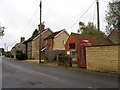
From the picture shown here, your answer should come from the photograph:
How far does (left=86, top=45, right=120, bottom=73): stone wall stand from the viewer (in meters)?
14.9

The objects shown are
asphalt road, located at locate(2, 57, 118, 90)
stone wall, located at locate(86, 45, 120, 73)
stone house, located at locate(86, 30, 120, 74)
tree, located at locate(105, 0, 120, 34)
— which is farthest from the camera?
tree, located at locate(105, 0, 120, 34)

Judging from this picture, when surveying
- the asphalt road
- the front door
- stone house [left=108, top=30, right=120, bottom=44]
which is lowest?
the asphalt road

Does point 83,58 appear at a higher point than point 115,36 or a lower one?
lower

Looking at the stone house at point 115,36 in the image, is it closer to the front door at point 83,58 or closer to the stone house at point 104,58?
the front door at point 83,58

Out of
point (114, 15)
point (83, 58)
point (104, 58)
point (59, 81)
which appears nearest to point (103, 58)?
point (104, 58)

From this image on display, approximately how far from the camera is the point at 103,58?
52.6ft

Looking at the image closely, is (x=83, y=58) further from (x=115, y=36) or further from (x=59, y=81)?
(x=115, y=36)

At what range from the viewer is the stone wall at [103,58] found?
1486 centimetres

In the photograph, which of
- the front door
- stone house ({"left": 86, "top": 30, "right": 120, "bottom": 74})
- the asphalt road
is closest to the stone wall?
stone house ({"left": 86, "top": 30, "right": 120, "bottom": 74})

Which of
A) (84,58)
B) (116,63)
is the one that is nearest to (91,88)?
(116,63)

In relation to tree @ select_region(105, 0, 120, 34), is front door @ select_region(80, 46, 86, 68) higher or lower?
lower

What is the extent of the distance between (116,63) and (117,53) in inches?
35.4

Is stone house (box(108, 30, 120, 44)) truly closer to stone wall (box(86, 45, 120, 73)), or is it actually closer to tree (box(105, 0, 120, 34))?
tree (box(105, 0, 120, 34))

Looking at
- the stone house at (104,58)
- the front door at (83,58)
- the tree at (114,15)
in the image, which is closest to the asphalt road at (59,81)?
the stone house at (104,58)
